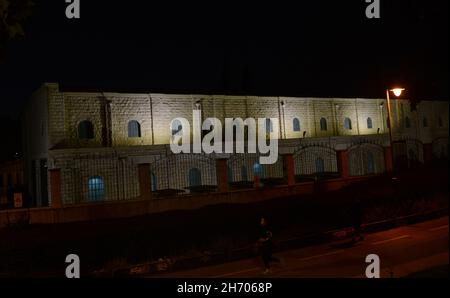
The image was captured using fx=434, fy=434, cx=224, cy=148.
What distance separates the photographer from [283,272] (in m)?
10.9

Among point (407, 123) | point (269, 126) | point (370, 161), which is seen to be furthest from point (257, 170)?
point (407, 123)

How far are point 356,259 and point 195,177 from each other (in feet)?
55.9

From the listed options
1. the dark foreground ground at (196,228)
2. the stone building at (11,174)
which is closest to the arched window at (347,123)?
the dark foreground ground at (196,228)

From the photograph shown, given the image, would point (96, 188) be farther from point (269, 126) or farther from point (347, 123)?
point (347, 123)

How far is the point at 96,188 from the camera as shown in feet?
80.5

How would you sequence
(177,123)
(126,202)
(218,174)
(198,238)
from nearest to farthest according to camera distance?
(198,238) < (126,202) < (218,174) < (177,123)

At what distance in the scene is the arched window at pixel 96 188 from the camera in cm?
2439

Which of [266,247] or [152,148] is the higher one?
[152,148]

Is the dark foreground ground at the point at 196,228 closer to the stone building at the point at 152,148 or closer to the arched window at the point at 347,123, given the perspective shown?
the stone building at the point at 152,148

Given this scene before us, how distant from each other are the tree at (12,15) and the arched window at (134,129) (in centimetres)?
Answer: 2056

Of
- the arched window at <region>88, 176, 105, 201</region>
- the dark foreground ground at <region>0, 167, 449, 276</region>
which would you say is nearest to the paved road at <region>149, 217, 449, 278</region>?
the dark foreground ground at <region>0, 167, 449, 276</region>

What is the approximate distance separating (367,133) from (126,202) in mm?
26406
